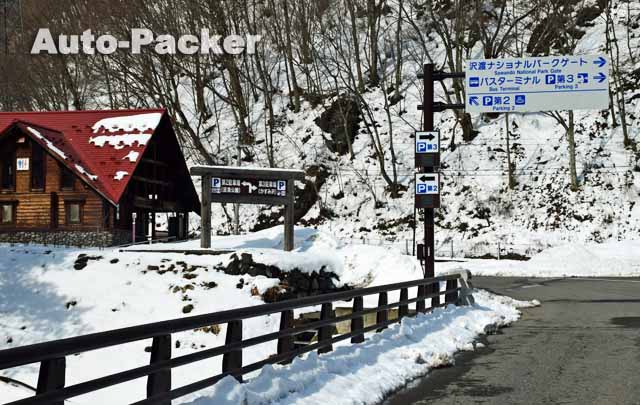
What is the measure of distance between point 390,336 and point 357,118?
48.0 metres

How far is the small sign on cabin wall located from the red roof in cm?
153

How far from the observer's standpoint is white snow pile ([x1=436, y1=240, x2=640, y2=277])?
37062mm

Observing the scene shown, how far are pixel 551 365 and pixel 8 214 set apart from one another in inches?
1367

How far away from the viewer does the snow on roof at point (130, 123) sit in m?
42.3

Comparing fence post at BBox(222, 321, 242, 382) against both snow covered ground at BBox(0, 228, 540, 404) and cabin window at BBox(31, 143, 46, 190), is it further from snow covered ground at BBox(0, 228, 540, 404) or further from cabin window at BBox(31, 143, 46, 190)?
cabin window at BBox(31, 143, 46, 190)

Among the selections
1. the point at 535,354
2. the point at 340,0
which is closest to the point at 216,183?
the point at 535,354

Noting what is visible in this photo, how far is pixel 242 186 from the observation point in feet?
96.1

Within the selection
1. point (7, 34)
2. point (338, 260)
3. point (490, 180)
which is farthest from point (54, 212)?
point (7, 34)

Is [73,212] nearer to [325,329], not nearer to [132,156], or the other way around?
[132,156]

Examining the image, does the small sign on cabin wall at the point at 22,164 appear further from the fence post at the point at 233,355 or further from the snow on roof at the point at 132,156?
the fence post at the point at 233,355

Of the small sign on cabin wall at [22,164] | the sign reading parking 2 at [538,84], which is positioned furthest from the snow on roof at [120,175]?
the sign reading parking 2 at [538,84]

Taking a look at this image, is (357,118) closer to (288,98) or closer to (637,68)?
(288,98)

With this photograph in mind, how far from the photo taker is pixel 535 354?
12.9m

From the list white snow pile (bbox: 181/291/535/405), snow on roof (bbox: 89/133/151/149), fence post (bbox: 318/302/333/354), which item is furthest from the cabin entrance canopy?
fence post (bbox: 318/302/333/354)
